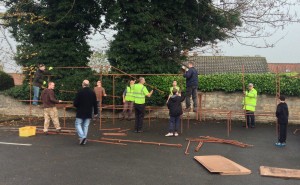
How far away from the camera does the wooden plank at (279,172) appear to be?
8117mm

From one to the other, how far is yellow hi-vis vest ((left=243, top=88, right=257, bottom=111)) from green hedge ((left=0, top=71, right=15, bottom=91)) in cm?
1285

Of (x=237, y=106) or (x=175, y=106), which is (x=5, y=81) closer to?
(x=175, y=106)

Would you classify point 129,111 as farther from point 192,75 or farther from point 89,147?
point 89,147

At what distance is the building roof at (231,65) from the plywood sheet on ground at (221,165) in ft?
93.2

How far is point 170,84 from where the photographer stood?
56.2 feet

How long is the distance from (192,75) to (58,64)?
294 inches

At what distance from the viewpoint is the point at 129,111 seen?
54.3 ft

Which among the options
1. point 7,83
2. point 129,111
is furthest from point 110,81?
point 7,83

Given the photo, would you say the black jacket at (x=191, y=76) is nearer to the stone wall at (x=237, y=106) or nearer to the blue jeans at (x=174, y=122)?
the stone wall at (x=237, y=106)

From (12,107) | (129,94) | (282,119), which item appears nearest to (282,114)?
(282,119)

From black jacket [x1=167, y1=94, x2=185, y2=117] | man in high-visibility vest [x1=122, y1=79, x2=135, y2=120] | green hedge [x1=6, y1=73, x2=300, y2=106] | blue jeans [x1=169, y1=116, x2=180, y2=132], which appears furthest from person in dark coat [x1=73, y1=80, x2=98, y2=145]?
green hedge [x1=6, y1=73, x2=300, y2=106]

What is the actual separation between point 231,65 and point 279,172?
32.0 meters

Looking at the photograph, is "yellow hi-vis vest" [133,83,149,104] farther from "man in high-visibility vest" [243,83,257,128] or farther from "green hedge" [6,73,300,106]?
"man in high-visibility vest" [243,83,257,128]

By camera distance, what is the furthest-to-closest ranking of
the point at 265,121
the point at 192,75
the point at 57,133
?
the point at 265,121
the point at 192,75
the point at 57,133
